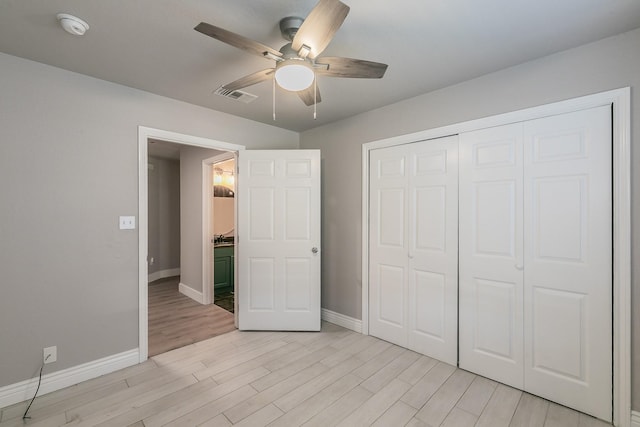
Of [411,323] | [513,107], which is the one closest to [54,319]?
[411,323]

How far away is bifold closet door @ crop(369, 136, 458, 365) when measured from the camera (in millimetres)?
2519

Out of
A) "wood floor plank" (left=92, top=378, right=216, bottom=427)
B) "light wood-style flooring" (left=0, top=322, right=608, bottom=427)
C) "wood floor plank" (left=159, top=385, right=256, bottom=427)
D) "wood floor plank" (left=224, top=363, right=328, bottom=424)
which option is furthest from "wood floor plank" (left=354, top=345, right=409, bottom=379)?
"wood floor plank" (left=92, top=378, right=216, bottom=427)

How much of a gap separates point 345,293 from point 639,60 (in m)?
3.02

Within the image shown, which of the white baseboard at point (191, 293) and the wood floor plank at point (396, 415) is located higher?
the white baseboard at point (191, 293)

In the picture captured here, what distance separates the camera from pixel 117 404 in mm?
1971

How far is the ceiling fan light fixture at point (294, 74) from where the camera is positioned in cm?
147

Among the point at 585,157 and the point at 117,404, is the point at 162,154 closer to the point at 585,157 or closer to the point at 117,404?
the point at 117,404

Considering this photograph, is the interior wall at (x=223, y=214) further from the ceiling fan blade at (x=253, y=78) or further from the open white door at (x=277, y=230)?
Result: the ceiling fan blade at (x=253, y=78)

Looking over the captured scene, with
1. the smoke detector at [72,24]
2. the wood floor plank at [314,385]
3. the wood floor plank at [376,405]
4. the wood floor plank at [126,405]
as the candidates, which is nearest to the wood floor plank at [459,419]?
the wood floor plank at [376,405]

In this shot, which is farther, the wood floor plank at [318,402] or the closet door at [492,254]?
the closet door at [492,254]

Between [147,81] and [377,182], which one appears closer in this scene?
[147,81]

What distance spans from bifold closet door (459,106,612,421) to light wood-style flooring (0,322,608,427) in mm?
248

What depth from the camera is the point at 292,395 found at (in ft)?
6.77

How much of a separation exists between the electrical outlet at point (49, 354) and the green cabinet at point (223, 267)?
7.77 ft
